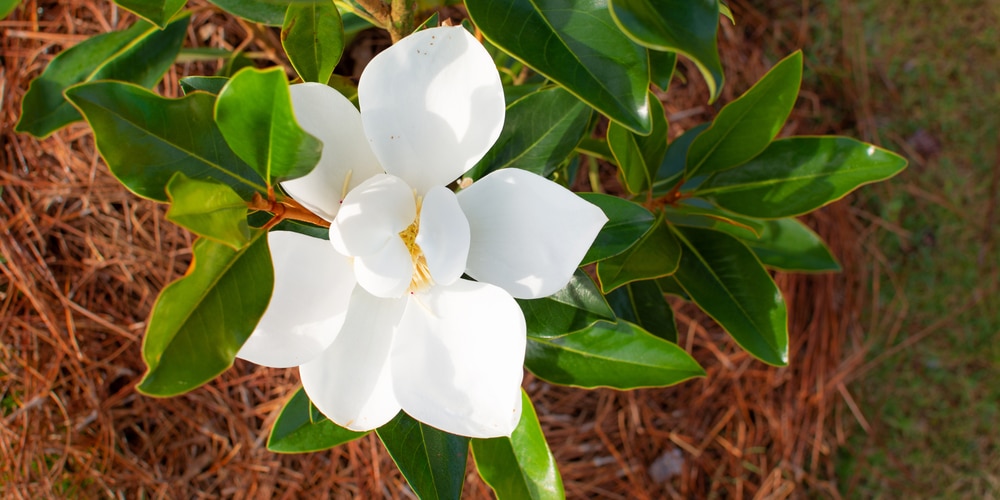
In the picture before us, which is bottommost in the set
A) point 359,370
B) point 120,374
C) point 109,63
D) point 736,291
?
point 120,374

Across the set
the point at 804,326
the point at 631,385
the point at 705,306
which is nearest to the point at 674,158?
the point at 705,306

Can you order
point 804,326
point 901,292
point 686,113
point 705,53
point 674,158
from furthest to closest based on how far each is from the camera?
point 901,292 < point 804,326 < point 686,113 < point 674,158 < point 705,53

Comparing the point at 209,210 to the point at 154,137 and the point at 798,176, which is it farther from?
the point at 798,176

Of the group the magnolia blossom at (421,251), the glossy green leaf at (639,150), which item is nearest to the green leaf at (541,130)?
the glossy green leaf at (639,150)

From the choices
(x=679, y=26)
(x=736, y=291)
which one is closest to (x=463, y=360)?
(x=679, y=26)

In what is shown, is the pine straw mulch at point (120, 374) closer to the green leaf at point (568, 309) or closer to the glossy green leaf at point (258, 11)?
the glossy green leaf at point (258, 11)

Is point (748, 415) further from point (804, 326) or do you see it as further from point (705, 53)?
point (705, 53)

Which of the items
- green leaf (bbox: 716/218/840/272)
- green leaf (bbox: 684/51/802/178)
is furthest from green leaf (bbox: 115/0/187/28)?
green leaf (bbox: 716/218/840/272)
